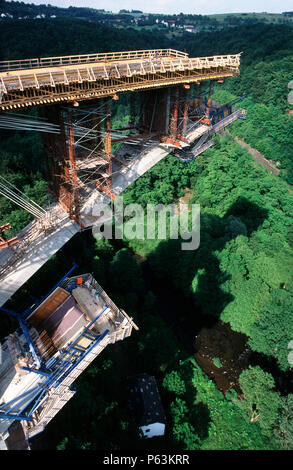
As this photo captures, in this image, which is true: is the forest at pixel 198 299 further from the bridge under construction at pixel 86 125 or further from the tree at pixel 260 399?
the bridge under construction at pixel 86 125

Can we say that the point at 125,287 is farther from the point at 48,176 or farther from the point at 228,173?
the point at 228,173

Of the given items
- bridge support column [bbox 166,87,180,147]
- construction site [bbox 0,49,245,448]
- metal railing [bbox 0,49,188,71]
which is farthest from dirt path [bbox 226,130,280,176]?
bridge support column [bbox 166,87,180,147]

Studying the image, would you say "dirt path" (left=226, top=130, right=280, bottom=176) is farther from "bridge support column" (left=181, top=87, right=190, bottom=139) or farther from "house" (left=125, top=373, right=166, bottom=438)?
"house" (left=125, top=373, right=166, bottom=438)

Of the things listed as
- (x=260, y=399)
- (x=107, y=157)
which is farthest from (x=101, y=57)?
(x=260, y=399)

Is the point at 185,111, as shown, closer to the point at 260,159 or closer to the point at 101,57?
the point at 101,57

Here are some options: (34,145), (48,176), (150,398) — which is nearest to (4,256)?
(48,176)

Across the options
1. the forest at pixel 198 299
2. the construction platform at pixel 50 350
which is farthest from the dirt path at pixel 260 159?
the construction platform at pixel 50 350
